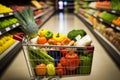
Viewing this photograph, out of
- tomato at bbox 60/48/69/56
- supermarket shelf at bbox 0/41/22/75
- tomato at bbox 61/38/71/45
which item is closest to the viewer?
tomato at bbox 60/48/69/56

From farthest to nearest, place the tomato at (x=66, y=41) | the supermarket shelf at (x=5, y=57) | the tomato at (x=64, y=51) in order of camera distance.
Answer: the supermarket shelf at (x=5, y=57), the tomato at (x=66, y=41), the tomato at (x=64, y=51)

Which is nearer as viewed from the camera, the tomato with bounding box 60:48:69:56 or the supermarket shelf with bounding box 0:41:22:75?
the tomato with bounding box 60:48:69:56

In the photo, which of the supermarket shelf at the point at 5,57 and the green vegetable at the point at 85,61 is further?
the supermarket shelf at the point at 5,57

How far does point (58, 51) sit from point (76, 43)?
8.0 inches

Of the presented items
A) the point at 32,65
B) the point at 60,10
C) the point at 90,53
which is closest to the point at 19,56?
Result: the point at 32,65

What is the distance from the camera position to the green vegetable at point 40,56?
185 cm

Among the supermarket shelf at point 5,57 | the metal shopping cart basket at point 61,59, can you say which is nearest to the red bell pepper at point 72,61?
the metal shopping cart basket at point 61,59

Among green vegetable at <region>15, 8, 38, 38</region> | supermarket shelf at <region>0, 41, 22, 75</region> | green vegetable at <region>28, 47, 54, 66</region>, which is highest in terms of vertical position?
green vegetable at <region>15, 8, 38, 38</region>

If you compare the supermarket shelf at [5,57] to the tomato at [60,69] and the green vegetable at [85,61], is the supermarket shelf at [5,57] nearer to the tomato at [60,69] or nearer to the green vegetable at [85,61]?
the tomato at [60,69]

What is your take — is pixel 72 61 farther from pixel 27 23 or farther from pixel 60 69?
pixel 27 23

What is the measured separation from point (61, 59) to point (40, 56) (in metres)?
0.21

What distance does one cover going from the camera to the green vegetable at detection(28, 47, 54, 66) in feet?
6.07

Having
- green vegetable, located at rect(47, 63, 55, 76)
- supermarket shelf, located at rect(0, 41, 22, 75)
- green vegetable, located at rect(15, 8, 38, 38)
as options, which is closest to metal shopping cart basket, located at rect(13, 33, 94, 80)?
green vegetable, located at rect(47, 63, 55, 76)

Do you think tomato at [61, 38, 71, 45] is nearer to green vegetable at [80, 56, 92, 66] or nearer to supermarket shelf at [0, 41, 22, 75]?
green vegetable at [80, 56, 92, 66]
